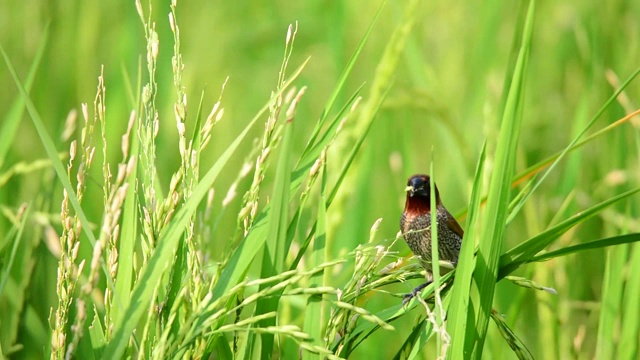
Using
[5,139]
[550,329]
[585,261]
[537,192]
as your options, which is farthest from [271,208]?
[537,192]

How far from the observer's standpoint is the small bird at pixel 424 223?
8.87 feet

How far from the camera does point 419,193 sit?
107 inches

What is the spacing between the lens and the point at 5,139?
233 cm

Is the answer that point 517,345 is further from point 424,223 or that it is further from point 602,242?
point 424,223

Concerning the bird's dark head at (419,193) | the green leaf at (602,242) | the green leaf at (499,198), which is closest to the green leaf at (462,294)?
the green leaf at (499,198)

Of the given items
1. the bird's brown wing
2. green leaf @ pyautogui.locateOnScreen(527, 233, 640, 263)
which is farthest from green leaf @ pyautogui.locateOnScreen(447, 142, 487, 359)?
the bird's brown wing

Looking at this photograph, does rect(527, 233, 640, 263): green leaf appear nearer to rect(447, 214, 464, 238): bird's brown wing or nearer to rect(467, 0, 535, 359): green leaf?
rect(467, 0, 535, 359): green leaf

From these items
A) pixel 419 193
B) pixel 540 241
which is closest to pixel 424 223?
pixel 419 193

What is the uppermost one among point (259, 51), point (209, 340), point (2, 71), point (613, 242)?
point (259, 51)

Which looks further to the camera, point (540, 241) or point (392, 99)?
point (392, 99)

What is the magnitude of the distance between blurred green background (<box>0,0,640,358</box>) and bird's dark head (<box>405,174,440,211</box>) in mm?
211

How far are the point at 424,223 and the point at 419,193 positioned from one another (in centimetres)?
10

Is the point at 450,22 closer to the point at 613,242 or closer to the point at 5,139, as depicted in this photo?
the point at 5,139

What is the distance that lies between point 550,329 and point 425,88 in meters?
1.20
